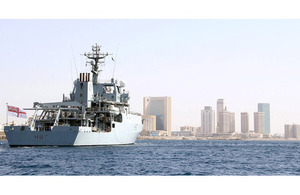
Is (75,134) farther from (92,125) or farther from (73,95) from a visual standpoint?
(73,95)

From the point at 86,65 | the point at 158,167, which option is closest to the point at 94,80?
the point at 86,65

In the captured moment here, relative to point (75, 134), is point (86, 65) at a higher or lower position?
higher

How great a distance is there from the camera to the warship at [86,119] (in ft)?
138

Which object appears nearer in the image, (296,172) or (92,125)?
(296,172)

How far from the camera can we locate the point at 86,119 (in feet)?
152

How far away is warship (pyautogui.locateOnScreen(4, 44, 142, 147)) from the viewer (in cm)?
4200

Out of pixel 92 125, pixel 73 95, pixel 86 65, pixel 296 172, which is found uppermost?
pixel 86 65

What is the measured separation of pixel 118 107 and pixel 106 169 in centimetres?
Answer: 3097

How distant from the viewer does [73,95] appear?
51.8 meters

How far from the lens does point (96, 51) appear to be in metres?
57.0
